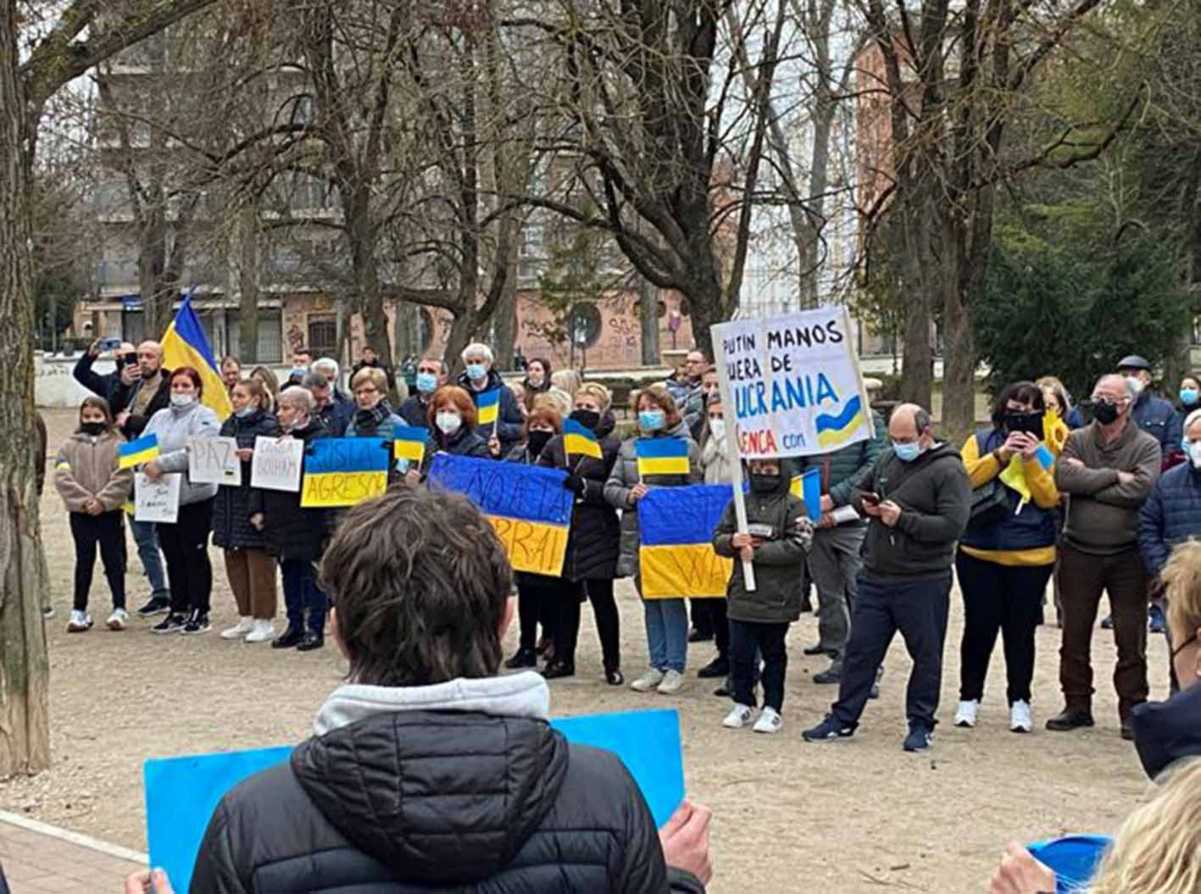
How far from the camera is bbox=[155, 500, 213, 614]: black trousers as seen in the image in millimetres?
12641

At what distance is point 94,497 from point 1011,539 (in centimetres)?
672

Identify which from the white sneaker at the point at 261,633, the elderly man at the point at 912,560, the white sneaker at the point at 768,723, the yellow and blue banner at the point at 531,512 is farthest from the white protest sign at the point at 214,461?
the elderly man at the point at 912,560

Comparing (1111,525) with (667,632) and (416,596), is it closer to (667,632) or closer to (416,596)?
(667,632)

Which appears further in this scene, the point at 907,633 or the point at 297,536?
the point at 297,536

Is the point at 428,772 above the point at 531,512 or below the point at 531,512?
above

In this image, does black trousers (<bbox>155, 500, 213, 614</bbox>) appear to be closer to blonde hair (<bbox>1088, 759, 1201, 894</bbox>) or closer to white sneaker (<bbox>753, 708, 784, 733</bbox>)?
white sneaker (<bbox>753, 708, 784, 733</bbox>)

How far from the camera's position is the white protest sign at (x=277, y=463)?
11867 millimetres

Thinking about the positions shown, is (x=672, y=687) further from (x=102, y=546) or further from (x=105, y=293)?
(x=105, y=293)

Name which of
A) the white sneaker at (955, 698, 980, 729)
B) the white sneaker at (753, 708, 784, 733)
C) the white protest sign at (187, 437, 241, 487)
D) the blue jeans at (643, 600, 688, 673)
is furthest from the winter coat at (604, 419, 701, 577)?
the white protest sign at (187, 437, 241, 487)

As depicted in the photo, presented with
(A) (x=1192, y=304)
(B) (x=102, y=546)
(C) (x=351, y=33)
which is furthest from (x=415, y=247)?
(B) (x=102, y=546)

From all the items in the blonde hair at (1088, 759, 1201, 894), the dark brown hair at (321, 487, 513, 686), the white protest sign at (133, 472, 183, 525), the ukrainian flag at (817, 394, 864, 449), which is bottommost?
the white protest sign at (133, 472, 183, 525)

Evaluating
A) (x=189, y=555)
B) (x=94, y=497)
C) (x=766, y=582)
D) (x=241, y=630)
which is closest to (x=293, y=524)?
(x=241, y=630)

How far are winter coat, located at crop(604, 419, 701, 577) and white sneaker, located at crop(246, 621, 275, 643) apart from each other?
3005mm

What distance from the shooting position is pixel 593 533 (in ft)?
35.0
